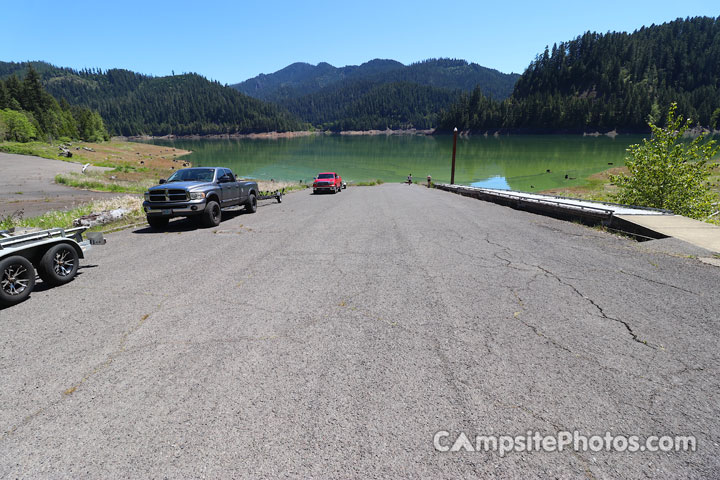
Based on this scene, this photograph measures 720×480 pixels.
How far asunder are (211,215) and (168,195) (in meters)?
1.44

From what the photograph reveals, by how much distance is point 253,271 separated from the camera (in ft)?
22.3

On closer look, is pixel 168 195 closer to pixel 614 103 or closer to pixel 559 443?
pixel 559 443

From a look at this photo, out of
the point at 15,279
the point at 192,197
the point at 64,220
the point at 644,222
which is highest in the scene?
the point at 192,197

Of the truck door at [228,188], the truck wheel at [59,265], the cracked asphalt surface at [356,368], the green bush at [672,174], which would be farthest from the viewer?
the truck door at [228,188]

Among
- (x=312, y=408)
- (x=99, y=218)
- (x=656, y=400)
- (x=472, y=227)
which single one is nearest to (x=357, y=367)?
(x=312, y=408)

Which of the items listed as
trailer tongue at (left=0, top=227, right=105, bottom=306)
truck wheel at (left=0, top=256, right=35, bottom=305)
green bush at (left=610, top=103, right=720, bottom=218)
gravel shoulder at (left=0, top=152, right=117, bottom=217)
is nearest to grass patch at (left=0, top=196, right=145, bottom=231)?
gravel shoulder at (left=0, top=152, right=117, bottom=217)

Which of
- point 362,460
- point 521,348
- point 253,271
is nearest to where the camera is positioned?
point 362,460

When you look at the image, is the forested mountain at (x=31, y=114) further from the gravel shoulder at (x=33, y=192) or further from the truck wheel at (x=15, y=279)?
the truck wheel at (x=15, y=279)

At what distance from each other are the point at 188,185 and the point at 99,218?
11.2ft

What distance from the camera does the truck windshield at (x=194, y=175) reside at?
12.5m

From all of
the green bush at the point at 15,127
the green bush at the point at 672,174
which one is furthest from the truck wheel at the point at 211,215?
the green bush at the point at 15,127

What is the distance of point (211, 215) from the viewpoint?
38.1 ft

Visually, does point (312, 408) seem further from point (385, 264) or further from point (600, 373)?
point (385, 264)

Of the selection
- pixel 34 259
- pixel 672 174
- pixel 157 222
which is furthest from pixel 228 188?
pixel 672 174
